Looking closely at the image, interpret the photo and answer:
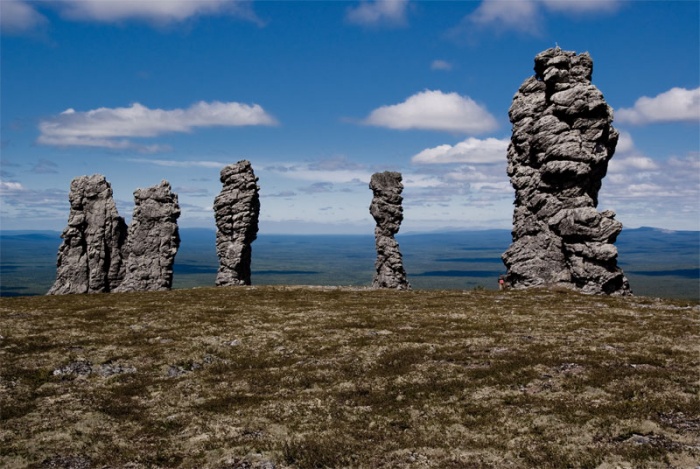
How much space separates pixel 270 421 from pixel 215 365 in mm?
11141

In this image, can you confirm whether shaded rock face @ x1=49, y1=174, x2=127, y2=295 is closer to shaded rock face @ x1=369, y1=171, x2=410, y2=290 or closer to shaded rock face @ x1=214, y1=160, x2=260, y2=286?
shaded rock face @ x1=214, y1=160, x2=260, y2=286

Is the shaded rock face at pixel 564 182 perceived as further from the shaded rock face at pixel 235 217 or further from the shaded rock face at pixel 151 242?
the shaded rock face at pixel 151 242

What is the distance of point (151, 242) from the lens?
293 ft

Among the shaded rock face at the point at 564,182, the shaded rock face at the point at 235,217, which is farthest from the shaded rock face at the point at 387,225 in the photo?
the shaded rock face at the point at 235,217

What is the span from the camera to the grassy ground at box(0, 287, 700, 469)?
820 inches

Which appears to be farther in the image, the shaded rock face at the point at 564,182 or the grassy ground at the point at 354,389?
the shaded rock face at the point at 564,182

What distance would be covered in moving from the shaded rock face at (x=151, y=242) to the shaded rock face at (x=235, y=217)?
8.28 metres

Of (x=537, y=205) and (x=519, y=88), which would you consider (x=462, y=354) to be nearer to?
(x=537, y=205)

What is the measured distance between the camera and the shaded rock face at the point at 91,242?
90.8 meters

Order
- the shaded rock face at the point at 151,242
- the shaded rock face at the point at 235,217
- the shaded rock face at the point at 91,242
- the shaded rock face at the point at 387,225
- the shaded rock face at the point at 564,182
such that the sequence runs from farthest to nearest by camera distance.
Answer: the shaded rock face at the point at 235,217, the shaded rock face at the point at 387,225, the shaded rock face at the point at 91,242, the shaded rock face at the point at 151,242, the shaded rock face at the point at 564,182

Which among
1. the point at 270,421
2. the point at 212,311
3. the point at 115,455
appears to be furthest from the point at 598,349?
the point at 212,311

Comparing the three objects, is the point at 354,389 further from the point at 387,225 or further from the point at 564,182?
the point at 387,225

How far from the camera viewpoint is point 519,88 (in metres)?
83.1

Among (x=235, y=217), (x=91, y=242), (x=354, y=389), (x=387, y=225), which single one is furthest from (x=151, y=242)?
(x=354, y=389)
